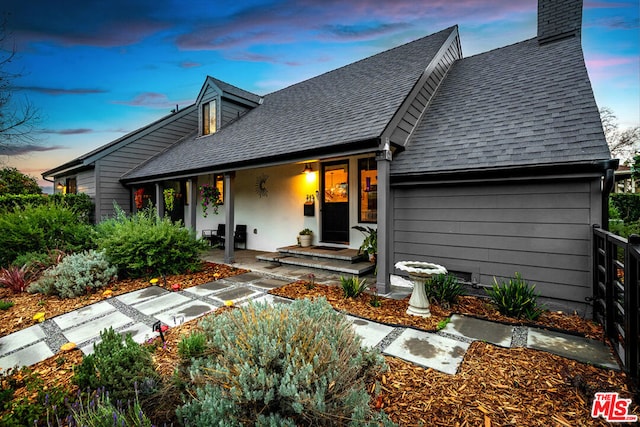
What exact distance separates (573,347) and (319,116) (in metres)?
5.86

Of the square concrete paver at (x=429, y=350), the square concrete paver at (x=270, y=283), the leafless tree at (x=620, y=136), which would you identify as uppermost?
the leafless tree at (x=620, y=136)

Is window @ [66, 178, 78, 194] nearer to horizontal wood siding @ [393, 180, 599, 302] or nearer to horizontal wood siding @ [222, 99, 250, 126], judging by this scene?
horizontal wood siding @ [222, 99, 250, 126]

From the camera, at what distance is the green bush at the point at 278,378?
142 centimetres

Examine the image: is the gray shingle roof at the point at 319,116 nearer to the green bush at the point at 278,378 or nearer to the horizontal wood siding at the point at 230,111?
the horizontal wood siding at the point at 230,111

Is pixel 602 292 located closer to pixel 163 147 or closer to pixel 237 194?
pixel 237 194

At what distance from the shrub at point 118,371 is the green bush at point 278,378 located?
414mm

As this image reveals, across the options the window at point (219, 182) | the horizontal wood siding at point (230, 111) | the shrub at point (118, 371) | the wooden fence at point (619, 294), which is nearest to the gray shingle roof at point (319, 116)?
the horizontal wood siding at point (230, 111)

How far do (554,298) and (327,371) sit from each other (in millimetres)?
3796

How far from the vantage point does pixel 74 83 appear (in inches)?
430

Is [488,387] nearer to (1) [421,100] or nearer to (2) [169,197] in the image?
(1) [421,100]

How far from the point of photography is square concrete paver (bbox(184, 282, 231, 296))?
15.0 ft

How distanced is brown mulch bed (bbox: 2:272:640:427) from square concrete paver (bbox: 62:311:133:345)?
38 cm

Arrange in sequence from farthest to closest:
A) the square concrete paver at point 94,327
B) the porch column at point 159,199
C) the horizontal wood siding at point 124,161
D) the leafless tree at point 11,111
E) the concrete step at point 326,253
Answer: the horizontal wood siding at point 124,161, the porch column at point 159,199, the leafless tree at point 11,111, the concrete step at point 326,253, the square concrete paver at point 94,327

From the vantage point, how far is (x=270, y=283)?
16.9ft
